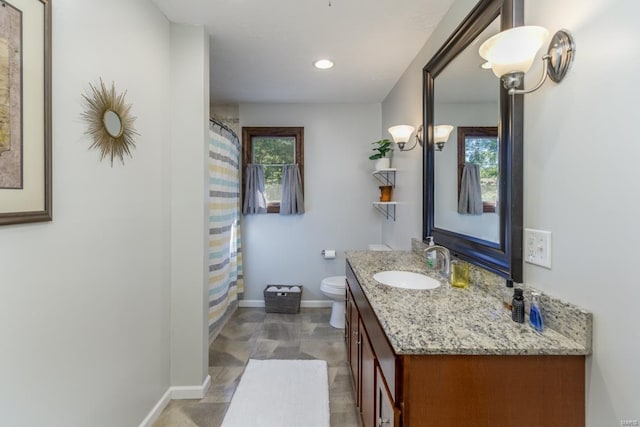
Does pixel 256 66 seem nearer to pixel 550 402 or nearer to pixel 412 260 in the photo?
pixel 412 260

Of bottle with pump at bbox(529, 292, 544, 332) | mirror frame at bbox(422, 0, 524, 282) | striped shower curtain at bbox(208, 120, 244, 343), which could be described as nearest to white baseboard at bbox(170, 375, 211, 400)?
striped shower curtain at bbox(208, 120, 244, 343)

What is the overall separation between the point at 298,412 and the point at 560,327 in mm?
1462

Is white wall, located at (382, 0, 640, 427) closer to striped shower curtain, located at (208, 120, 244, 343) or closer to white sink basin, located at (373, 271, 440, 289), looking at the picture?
white sink basin, located at (373, 271, 440, 289)

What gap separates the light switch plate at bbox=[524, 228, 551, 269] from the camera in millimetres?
1050

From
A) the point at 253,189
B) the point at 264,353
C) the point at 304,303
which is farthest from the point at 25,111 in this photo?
the point at 304,303

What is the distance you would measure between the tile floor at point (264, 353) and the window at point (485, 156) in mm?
1417

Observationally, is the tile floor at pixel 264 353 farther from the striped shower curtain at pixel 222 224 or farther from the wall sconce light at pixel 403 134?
the wall sconce light at pixel 403 134

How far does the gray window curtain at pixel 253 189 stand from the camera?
343 cm

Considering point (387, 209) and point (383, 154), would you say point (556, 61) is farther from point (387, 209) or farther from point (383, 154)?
point (387, 209)

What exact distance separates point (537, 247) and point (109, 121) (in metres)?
1.82

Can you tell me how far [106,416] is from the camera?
137 centimetres

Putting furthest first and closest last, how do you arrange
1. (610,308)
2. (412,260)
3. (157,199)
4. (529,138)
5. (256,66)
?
1. (256,66)
2. (412,260)
3. (157,199)
4. (529,138)
5. (610,308)

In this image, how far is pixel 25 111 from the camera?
0.98 metres

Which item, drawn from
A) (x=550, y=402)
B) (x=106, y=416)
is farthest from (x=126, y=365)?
(x=550, y=402)
